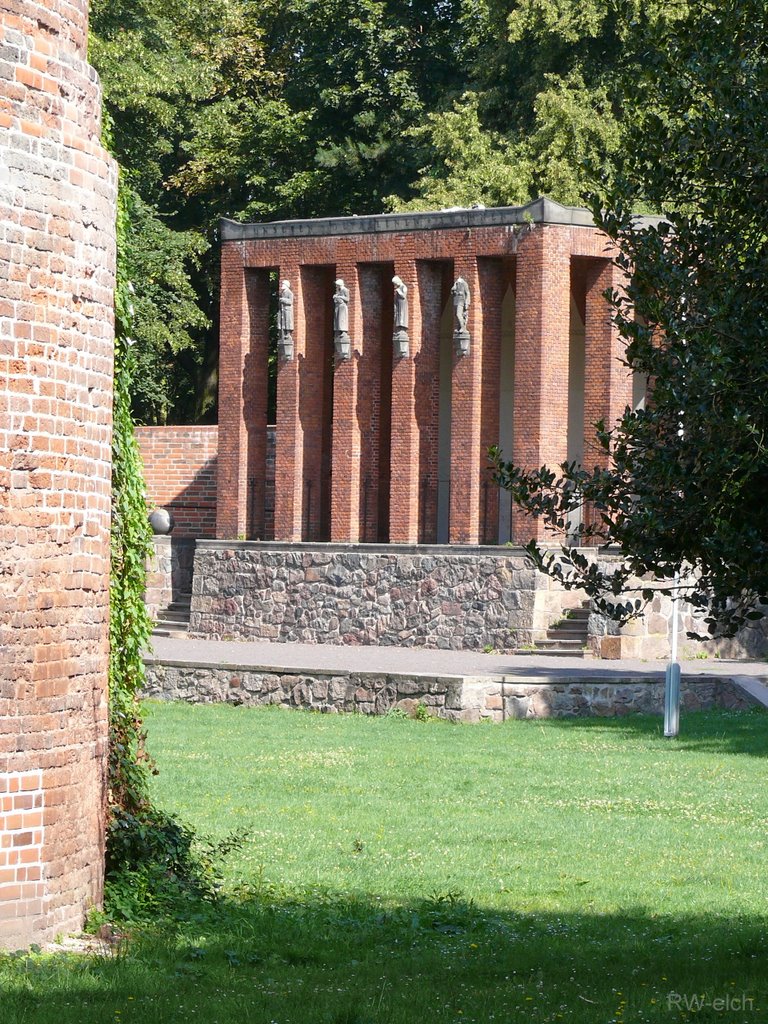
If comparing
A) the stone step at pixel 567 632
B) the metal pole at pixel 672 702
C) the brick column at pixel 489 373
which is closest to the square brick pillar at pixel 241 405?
the brick column at pixel 489 373

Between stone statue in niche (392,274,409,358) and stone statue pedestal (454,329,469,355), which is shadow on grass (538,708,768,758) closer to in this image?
stone statue pedestal (454,329,469,355)

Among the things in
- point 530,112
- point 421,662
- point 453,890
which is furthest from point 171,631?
point 453,890

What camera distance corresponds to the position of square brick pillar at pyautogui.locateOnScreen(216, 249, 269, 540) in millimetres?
33594

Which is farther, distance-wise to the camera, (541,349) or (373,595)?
(373,595)

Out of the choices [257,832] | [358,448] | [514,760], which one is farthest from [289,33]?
[257,832]

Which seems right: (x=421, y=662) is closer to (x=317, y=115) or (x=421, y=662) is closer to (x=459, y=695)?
(x=459, y=695)

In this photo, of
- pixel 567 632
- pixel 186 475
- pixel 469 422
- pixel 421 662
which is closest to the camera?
pixel 421 662

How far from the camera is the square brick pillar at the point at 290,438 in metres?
32.6

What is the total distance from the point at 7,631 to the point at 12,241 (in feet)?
5.95

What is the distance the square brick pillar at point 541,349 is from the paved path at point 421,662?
3061 mm

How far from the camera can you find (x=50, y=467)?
8.36 metres

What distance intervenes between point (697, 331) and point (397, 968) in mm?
3405

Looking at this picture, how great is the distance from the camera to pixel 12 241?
26.8 feet

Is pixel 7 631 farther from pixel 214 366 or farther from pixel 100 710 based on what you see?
pixel 214 366
